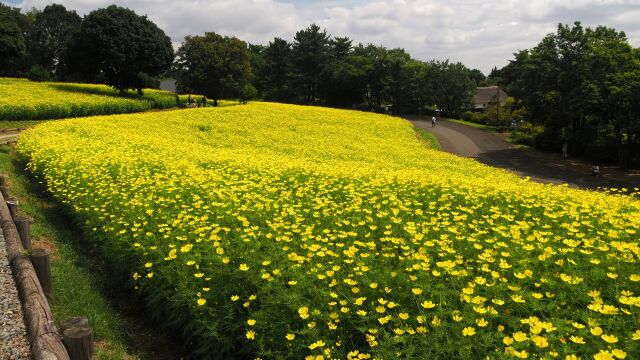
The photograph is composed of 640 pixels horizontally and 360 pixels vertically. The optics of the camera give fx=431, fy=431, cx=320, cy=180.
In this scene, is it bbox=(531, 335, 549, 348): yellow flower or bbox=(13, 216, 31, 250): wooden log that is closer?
bbox=(531, 335, 549, 348): yellow flower

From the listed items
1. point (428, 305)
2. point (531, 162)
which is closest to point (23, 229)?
point (428, 305)

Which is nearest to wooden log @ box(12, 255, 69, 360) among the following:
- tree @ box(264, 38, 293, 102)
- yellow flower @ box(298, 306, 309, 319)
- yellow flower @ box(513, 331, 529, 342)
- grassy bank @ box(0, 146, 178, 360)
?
grassy bank @ box(0, 146, 178, 360)

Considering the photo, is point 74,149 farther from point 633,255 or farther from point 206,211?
point 633,255

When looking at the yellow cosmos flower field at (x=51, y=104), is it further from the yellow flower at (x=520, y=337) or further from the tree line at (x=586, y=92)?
the tree line at (x=586, y=92)

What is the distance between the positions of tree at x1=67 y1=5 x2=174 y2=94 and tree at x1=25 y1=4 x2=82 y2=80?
36.5 meters

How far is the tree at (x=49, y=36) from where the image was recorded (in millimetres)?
76062

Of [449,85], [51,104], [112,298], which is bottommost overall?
[112,298]

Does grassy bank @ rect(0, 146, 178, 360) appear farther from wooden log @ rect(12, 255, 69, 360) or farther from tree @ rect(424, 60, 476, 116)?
tree @ rect(424, 60, 476, 116)

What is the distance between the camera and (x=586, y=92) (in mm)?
31766

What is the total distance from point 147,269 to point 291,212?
233 cm

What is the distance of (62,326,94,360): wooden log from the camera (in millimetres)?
3961

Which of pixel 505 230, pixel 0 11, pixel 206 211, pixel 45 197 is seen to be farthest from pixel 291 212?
pixel 0 11

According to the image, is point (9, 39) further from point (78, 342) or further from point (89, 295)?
point (78, 342)

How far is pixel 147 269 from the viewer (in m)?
6.34
